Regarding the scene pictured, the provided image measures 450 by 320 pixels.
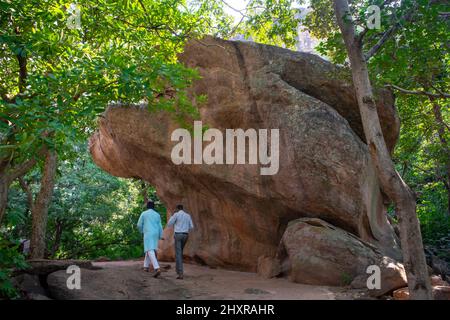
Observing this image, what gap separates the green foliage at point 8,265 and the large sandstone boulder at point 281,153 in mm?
4949

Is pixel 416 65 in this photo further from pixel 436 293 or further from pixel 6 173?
pixel 6 173

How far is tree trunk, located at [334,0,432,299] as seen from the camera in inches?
250

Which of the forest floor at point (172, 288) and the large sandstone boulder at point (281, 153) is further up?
the large sandstone boulder at point (281, 153)

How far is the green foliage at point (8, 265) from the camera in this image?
6.11m

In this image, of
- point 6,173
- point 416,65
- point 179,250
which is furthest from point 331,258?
point 6,173

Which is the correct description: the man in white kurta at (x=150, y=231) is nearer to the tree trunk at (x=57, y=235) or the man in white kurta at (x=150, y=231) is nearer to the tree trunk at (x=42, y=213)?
the tree trunk at (x=42, y=213)

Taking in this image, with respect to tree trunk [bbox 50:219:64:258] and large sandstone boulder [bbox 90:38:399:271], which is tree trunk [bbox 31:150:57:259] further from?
tree trunk [bbox 50:219:64:258]

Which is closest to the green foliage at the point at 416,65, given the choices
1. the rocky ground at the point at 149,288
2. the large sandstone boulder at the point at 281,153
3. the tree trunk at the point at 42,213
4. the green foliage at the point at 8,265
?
the large sandstone boulder at the point at 281,153

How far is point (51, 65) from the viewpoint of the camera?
7.30m

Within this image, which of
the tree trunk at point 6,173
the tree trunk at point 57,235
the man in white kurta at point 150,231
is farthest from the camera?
the tree trunk at point 57,235

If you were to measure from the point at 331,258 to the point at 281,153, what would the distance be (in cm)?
285

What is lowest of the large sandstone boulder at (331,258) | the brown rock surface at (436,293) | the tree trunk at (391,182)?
the brown rock surface at (436,293)

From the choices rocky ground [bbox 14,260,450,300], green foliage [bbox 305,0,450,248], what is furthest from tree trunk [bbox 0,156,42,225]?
green foliage [bbox 305,0,450,248]

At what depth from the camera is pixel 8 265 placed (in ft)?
23.9
